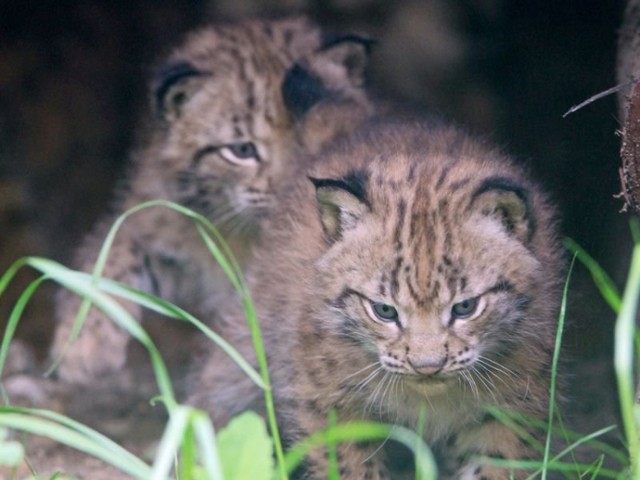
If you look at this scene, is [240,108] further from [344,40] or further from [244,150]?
[344,40]

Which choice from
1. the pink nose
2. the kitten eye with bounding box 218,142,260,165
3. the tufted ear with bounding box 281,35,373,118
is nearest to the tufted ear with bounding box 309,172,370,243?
the pink nose

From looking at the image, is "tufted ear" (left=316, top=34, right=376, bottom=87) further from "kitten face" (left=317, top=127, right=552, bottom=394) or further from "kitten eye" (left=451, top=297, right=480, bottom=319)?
"kitten eye" (left=451, top=297, right=480, bottom=319)

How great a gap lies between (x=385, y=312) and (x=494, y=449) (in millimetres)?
634

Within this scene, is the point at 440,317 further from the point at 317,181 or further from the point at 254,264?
the point at 254,264

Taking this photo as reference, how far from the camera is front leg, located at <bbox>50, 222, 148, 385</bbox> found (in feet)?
18.0

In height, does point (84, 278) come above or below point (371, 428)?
above

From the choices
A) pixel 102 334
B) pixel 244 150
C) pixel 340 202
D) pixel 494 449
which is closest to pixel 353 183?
pixel 340 202

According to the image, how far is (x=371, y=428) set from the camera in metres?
2.39

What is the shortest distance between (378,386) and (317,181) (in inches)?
28.3

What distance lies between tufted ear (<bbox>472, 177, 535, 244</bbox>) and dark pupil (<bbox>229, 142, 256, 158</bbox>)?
178cm

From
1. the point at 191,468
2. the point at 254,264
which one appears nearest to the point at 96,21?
the point at 254,264

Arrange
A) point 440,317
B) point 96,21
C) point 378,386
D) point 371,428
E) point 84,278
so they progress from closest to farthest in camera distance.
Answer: point 371,428 < point 84,278 < point 440,317 < point 378,386 < point 96,21

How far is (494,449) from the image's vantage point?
365cm

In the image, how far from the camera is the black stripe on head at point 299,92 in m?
4.88
